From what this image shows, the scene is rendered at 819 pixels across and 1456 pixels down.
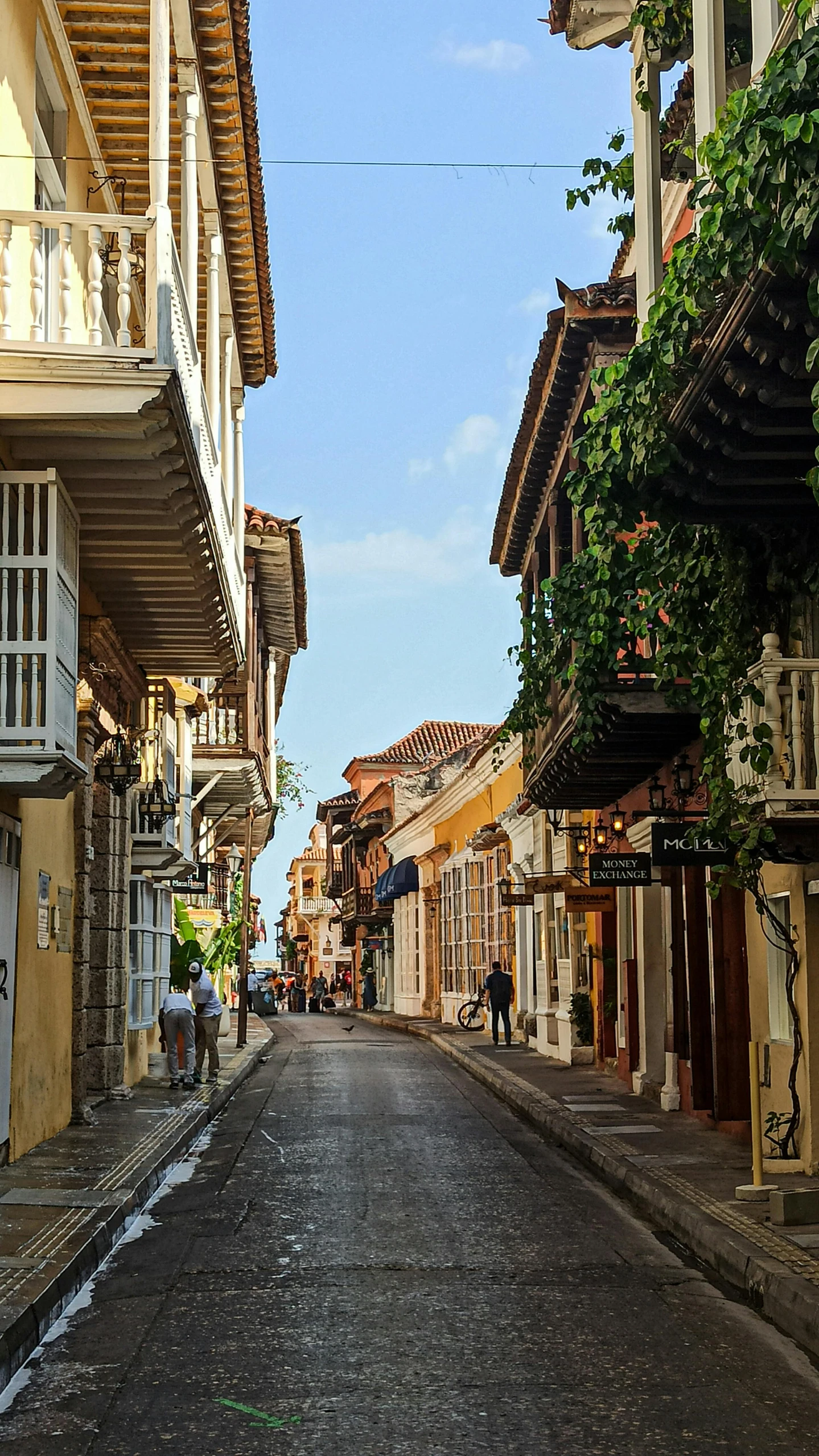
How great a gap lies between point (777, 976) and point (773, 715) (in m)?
3.16

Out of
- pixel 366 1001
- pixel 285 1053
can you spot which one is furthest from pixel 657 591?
pixel 366 1001

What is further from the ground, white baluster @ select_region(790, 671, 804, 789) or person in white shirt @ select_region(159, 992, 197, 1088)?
white baluster @ select_region(790, 671, 804, 789)

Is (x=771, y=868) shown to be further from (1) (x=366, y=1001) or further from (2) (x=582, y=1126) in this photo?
(1) (x=366, y=1001)

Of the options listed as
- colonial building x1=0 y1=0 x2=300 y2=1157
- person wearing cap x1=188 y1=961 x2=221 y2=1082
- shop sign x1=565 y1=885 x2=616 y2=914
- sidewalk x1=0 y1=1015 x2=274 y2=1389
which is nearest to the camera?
sidewalk x1=0 y1=1015 x2=274 y2=1389

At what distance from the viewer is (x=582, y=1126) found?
51.8ft

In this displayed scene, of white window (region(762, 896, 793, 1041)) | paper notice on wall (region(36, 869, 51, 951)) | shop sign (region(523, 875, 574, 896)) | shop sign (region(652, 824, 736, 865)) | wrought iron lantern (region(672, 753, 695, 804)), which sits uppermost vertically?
wrought iron lantern (region(672, 753, 695, 804))

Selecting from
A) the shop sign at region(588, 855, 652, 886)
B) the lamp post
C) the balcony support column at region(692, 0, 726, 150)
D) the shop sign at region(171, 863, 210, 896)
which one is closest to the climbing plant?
the balcony support column at region(692, 0, 726, 150)

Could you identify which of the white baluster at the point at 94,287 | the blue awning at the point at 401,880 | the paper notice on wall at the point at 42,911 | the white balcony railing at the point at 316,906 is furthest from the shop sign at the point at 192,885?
the white balcony railing at the point at 316,906

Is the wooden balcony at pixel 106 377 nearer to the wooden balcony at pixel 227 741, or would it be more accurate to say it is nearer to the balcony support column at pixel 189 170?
the balcony support column at pixel 189 170

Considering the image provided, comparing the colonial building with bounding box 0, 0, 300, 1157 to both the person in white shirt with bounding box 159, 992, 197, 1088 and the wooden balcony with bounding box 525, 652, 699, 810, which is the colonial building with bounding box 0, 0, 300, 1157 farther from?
the wooden balcony with bounding box 525, 652, 699, 810

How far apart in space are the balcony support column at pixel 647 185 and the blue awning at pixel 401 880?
38.2 m

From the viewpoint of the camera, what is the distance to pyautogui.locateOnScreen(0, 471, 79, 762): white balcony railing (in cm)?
1048

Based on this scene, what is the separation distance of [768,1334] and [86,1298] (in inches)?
135

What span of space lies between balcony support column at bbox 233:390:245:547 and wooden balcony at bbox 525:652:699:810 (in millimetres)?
3970
